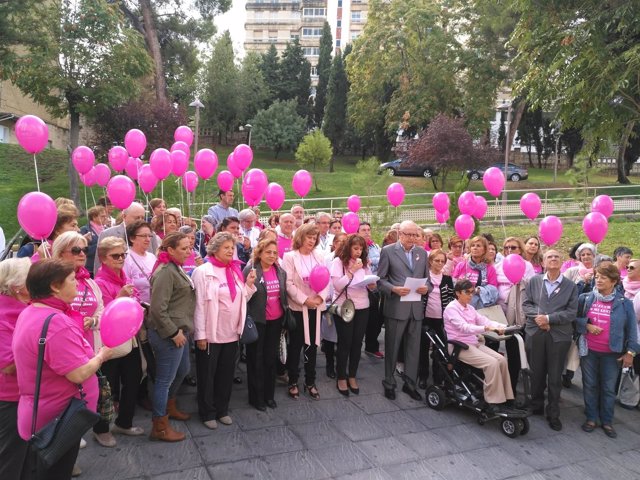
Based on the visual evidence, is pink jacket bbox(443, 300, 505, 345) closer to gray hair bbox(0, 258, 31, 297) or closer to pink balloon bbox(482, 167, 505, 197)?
pink balloon bbox(482, 167, 505, 197)

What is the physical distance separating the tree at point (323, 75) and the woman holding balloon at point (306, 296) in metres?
44.3

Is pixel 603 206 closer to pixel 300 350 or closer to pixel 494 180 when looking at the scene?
pixel 494 180

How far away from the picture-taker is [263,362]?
4.76m

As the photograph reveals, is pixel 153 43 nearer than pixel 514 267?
No

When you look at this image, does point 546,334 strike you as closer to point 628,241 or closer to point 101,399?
point 101,399

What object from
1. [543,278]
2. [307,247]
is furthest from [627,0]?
[307,247]

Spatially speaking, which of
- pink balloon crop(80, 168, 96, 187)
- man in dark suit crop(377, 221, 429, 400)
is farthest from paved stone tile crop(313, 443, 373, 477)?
pink balloon crop(80, 168, 96, 187)

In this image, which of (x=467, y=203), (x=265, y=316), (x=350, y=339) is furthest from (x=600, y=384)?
(x=467, y=203)

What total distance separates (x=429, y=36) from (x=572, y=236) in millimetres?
18103

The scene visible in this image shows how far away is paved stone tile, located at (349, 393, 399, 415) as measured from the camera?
16.2 feet

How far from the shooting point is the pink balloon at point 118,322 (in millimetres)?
2662

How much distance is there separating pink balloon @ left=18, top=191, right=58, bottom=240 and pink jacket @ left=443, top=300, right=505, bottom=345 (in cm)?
391

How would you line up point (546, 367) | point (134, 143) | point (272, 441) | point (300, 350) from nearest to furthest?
point (272, 441) → point (546, 367) → point (300, 350) → point (134, 143)

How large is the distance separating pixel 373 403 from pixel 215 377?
1743mm
